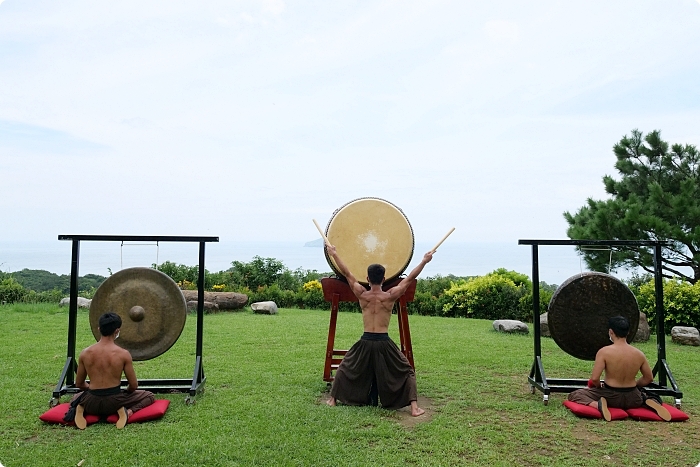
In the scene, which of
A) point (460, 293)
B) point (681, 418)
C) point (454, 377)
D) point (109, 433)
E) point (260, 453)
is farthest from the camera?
point (460, 293)

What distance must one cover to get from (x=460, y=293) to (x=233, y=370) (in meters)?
7.55

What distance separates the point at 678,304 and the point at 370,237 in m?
7.11

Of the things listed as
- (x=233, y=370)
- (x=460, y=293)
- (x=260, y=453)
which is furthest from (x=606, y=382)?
(x=460, y=293)

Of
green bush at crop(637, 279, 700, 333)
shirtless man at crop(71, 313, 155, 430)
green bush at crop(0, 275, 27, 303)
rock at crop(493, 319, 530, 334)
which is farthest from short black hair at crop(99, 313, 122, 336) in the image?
green bush at crop(0, 275, 27, 303)

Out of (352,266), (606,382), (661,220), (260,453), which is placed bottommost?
(260,453)

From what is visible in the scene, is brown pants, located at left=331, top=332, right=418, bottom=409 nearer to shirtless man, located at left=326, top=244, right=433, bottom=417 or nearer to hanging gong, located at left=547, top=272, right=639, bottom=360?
shirtless man, located at left=326, top=244, right=433, bottom=417

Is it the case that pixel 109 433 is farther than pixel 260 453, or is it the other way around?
pixel 109 433

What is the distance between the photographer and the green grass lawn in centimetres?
461

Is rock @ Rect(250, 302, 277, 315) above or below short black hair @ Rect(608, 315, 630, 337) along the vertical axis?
below

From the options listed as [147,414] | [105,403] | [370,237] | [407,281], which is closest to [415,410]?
[407,281]

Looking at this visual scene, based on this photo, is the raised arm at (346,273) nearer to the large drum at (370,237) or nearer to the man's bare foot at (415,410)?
the large drum at (370,237)

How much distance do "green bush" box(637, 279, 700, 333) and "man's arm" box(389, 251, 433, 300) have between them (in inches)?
269

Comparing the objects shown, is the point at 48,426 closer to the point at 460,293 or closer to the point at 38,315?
the point at 38,315

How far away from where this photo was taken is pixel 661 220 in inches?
468
